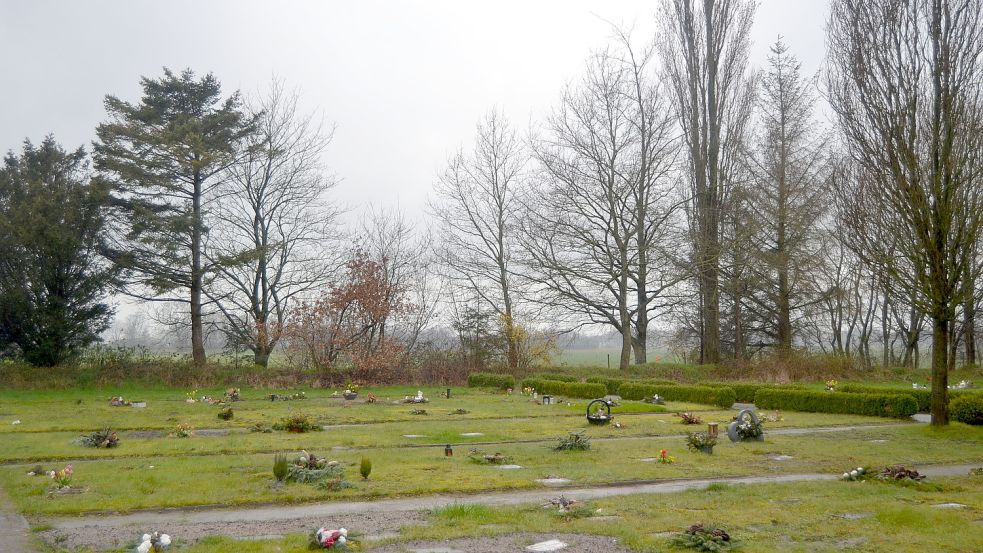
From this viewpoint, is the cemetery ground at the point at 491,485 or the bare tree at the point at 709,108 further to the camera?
the bare tree at the point at 709,108

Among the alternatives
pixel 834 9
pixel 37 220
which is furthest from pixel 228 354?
pixel 834 9

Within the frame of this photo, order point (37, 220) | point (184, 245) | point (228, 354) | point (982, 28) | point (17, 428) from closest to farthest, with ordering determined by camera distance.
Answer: point (982, 28) < point (17, 428) < point (37, 220) < point (184, 245) < point (228, 354)

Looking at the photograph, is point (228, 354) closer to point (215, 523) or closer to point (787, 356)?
point (787, 356)

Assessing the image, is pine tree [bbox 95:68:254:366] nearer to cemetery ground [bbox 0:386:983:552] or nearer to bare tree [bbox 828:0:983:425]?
cemetery ground [bbox 0:386:983:552]

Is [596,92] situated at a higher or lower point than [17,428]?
higher

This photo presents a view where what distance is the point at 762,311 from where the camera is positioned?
105 feet

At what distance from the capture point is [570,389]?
2259cm

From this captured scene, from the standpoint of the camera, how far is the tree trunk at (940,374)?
13844mm

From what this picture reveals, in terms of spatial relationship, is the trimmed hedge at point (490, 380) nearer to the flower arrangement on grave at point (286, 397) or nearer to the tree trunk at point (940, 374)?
the flower arrangement on grave at point (286, 397)

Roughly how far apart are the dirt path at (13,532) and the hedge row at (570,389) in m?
16.5

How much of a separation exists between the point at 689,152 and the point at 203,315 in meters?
20.9

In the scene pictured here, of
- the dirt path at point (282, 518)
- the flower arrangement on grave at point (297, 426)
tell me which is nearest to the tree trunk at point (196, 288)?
the flower arrangement on grave at point (297, 426)

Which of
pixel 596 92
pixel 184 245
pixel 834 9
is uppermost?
pixel 596 92

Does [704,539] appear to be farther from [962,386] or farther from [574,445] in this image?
[962,386]
